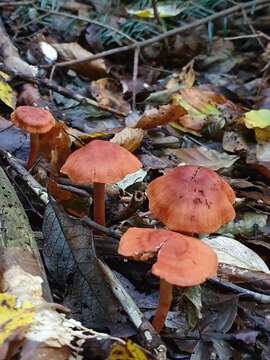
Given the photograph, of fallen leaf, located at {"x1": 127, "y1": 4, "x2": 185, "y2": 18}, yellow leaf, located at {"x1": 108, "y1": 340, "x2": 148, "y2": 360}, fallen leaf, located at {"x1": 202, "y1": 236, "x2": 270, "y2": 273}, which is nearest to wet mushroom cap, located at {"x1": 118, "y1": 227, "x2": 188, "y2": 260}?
yellow leaf, located at {"x1": 108, "y1": 340, "x2": 148, "y2": 360}

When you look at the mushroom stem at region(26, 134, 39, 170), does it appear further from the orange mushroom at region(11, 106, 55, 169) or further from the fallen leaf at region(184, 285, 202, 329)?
the fallen leaf at region(184, 285, 202, 329)

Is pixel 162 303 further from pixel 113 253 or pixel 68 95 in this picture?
pixel 68 95

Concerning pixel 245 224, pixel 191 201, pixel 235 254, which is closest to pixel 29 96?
pixel 245 224

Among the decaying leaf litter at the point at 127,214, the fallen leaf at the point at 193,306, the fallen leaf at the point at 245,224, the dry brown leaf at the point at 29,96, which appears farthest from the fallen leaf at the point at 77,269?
the dry brown leaf at the point at 29,96

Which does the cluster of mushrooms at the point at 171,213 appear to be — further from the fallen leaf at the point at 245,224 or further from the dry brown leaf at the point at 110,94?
the dry brown leaf at the point at 110,94

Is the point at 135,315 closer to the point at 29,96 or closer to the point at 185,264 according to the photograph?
the point at 185,264

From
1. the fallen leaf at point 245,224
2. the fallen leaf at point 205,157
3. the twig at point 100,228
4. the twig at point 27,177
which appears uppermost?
the twig at point 27,177

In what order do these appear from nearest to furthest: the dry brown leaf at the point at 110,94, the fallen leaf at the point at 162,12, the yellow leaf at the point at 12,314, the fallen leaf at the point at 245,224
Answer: the yellow leaf at the point at 12,314 < the fallen leaf at the point at 245,224 < the dry brown leaf at the point at 110,94 < the fallen leaf at the point at 162,12
